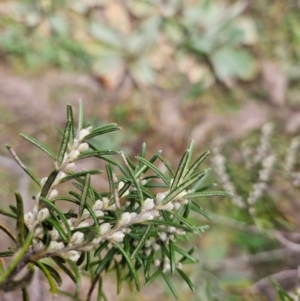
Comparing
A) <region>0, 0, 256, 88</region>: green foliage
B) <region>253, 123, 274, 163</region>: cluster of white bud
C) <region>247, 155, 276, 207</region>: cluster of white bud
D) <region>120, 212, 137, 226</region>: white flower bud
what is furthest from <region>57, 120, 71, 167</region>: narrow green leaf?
<region>0, 0, 256, 88</region>: green foliage

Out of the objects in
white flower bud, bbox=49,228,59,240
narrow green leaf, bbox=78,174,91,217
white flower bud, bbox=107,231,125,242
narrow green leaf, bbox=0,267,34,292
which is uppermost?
narrow green leaf, bbox=78,174,91,217

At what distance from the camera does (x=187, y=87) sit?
7.92ft

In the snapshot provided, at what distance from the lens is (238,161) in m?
1.73

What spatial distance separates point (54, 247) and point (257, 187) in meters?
1.04

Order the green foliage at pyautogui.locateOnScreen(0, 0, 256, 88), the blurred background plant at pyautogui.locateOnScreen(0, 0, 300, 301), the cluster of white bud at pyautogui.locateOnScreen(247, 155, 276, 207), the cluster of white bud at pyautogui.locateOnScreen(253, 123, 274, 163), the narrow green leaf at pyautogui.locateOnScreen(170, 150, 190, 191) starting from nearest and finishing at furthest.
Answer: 1. the narrow green leaf at pyautogui.locateOnScreen(170, 150, 190, 191)
2. the cluster of white bud at pyautogui.locateOnScreen(247, 155, 276, 207)
3. the cluster of white bud at pyautogui.locateOnScreen(253, 123, 274, 163)
4. the blurred background plant at pyautogui.locateOnScreen(0, 0, 300, 301)
5. the green foliage at pyautogui.locateOnScreen(0, 0, 256, 88)

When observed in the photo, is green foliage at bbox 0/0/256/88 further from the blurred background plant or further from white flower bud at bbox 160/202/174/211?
white flower bud at bbox 160/202/174/211

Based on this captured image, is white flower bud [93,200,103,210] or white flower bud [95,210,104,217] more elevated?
white flower bud [93,200,103,210]

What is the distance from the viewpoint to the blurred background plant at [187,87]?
177 cm

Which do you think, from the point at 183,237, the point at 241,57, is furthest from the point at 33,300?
the point at 241,57

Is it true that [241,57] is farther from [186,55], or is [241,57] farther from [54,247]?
[54,247]

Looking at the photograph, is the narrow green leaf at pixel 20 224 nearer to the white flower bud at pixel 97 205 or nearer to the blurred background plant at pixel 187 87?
the white flower bud at pixel 97 205

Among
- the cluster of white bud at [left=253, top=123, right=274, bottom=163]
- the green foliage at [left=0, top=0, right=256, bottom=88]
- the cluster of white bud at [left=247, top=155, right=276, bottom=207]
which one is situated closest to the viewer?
the cluster of white bud at [left=247, top=155, right=276, bottom=207]

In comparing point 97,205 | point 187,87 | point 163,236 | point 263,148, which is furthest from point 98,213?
point 187,87

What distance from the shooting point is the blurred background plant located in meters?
1.77
